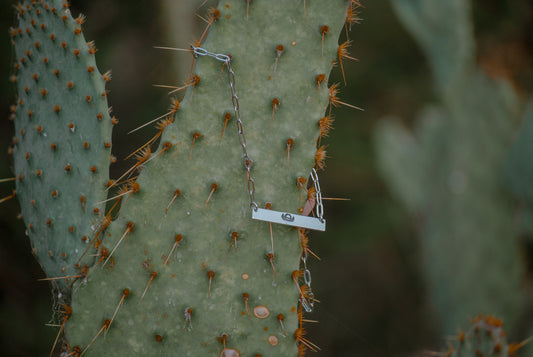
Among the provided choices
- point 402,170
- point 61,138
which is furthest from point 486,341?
point 402,170

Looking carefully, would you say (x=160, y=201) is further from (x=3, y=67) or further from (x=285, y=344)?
(x=3, y=67)

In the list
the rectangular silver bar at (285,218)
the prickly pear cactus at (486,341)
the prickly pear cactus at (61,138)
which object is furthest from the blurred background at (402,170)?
the rectangular silver bar at (285,218)

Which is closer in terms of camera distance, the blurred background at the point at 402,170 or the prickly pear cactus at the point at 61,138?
the prickly pear cactus at the point at 61,138

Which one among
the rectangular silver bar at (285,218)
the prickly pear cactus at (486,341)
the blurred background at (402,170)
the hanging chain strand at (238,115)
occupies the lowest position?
the blurred background at (402,170)

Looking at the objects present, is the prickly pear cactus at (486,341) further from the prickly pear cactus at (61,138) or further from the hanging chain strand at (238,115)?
the prickly pear cactus at (61,138)

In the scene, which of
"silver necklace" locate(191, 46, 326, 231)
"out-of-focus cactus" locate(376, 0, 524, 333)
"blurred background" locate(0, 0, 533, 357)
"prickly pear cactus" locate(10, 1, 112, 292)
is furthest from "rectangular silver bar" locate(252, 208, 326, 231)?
"out-of-focus cactus" locate(376, 0, 524, 333)

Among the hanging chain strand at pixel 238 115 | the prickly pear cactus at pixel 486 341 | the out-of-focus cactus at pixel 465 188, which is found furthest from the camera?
the out-of-focus cactus at pixel 465 188

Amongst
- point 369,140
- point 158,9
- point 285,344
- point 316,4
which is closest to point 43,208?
point 285,344
